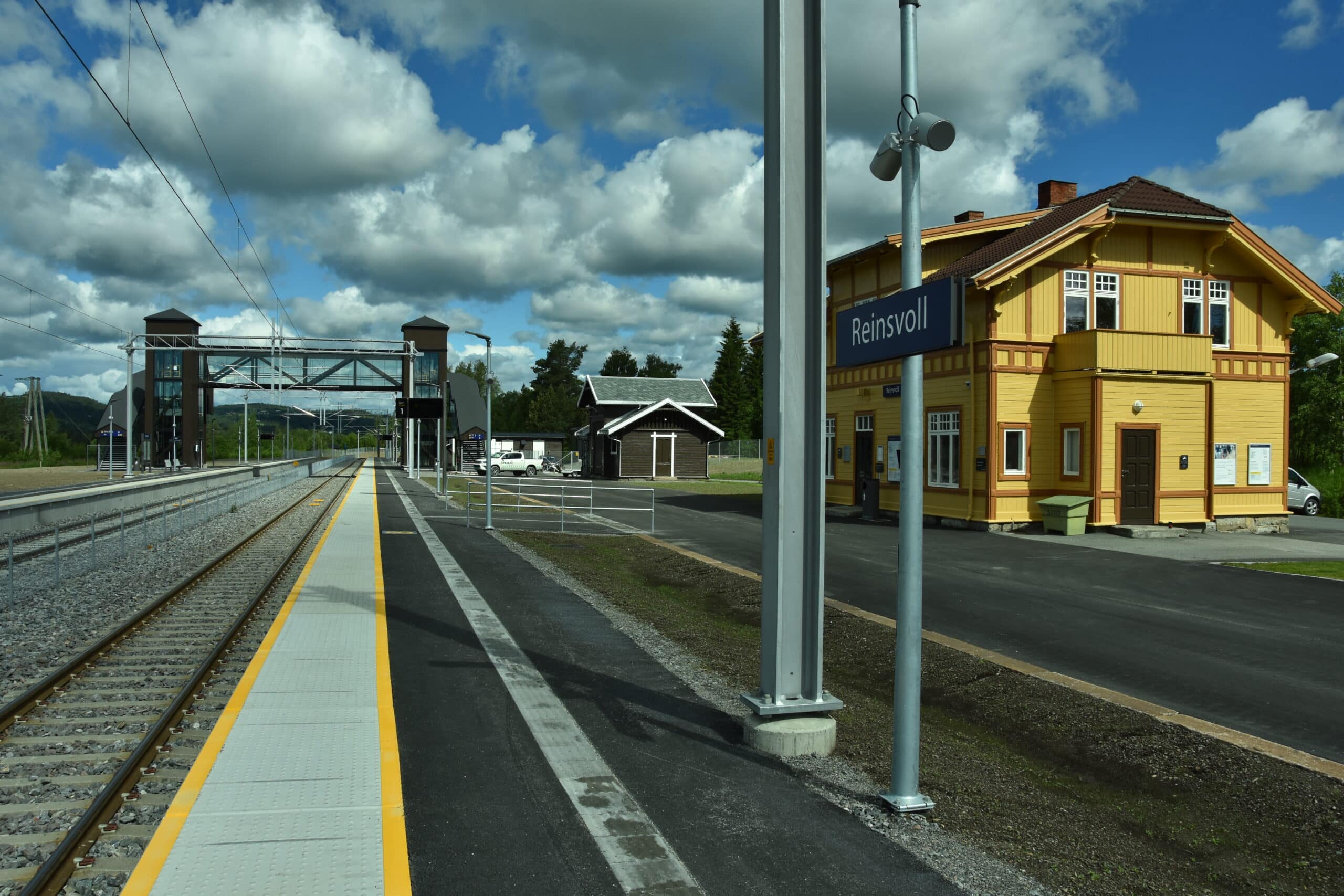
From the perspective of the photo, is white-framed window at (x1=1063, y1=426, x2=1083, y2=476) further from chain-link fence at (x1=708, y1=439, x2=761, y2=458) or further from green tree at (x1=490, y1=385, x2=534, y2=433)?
green tree at (x1=490, y1=385, x2=534, y2=433)

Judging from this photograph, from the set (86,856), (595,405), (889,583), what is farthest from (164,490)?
(595,405)

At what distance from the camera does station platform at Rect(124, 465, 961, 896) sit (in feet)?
14.1

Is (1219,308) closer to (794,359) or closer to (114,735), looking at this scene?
(794,359)

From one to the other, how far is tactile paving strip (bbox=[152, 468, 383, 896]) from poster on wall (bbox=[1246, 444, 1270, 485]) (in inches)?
890

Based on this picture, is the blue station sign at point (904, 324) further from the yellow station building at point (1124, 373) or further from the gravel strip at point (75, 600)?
the yellow station building at point (1124, 373)

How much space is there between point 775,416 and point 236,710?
4422 millimetres

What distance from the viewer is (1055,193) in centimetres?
2886

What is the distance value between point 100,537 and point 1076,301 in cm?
2264

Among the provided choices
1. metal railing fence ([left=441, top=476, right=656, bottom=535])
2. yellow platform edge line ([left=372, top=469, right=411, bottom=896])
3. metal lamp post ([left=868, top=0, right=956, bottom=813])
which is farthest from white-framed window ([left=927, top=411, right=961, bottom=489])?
metal lamp post ([left=868, top=0, right=956, bottom=813])

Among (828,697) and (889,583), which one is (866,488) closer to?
(889,583)

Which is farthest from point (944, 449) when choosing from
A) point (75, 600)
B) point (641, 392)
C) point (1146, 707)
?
point (641, 392)

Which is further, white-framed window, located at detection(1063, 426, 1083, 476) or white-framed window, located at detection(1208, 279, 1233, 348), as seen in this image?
white-framed window, located at detection(1208, 279, 1233, 348)

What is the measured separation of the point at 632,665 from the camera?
8734mm

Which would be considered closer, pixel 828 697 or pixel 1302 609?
pixel 828 697
